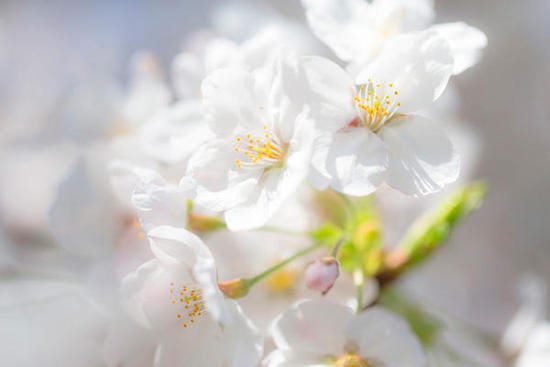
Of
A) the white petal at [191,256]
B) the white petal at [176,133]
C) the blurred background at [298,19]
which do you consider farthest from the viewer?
the blurred background at [298,19]

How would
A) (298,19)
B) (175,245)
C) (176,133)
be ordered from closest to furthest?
(175,245) → (176,133) → (298,19)

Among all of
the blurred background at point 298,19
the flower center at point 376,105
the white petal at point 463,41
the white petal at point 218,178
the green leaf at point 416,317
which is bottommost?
the blurred background at point 298,19

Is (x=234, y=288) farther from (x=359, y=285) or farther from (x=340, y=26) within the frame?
(x=340, y=26)

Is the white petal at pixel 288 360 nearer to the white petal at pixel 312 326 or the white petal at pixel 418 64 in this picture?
the white petal at pixel 312 326

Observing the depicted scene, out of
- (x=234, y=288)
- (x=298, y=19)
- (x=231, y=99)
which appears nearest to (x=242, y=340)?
(x=234, y=288)

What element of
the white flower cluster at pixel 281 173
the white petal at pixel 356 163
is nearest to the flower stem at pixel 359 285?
the white flower cluster at pixel 281 173

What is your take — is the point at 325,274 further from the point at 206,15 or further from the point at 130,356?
the point at 206,15

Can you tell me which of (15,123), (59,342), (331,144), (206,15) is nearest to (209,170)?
(331,144)
